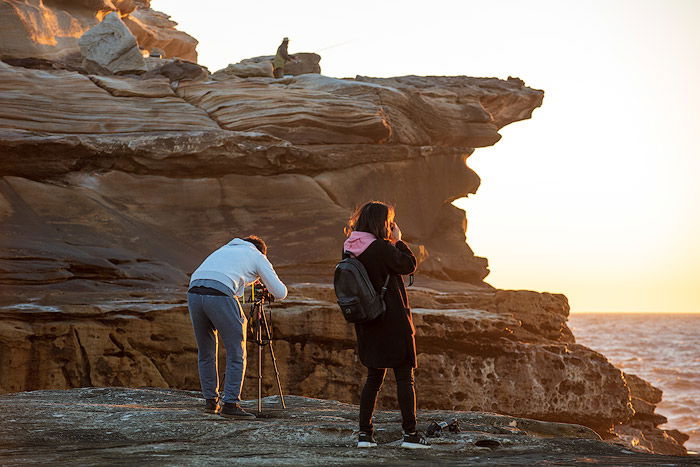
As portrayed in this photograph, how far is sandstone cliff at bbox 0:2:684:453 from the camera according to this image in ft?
59.7

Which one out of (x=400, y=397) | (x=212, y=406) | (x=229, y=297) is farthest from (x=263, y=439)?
(x=212, y=406)

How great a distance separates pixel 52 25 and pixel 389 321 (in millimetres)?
33872

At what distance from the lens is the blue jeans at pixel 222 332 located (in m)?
10.1

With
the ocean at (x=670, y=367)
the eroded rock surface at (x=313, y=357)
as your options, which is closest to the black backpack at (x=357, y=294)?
the eroded rock surface at (x=313, y=357)

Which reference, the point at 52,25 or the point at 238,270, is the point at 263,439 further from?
the point at 52,25

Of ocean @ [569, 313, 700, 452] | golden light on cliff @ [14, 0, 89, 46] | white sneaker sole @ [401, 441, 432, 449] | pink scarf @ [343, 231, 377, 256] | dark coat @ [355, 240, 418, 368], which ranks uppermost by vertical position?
golden light on cliff @ [14, 0, 89, 46]

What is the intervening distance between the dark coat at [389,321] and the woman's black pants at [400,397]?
0.11m

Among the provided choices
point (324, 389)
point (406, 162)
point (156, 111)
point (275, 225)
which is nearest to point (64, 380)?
point (324, 389)

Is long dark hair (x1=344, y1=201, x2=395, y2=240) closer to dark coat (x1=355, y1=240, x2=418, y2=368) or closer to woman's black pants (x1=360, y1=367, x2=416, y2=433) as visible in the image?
dark coat (x1=355, y1=240, x2=418, y2=368)

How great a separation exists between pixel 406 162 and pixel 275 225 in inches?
232

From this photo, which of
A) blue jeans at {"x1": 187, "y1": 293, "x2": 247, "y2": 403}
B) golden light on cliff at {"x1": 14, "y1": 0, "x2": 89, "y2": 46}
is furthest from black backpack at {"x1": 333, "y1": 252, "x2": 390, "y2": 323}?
golden light on cliff at {"x1": 14, "y1": 0, "x2": 89, "y2": 46}

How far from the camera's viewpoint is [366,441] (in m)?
8.73

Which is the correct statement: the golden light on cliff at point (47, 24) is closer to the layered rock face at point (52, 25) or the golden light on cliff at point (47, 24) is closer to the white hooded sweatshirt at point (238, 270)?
the layered rock face at point (52, 25)

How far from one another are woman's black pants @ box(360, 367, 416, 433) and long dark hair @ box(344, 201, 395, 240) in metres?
1.22
